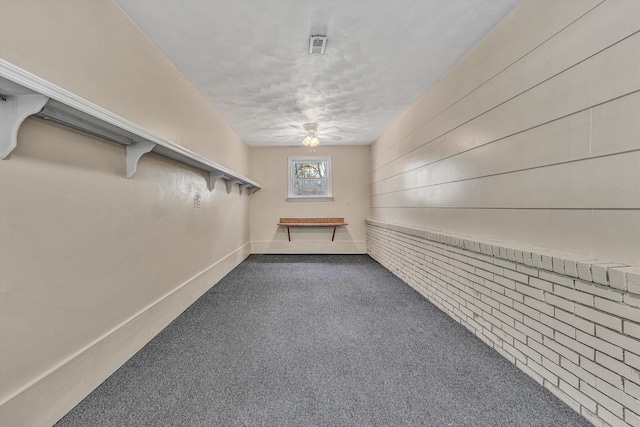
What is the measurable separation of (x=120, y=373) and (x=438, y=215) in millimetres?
3088

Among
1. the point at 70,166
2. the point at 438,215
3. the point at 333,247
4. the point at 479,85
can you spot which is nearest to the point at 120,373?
the point at 70,166

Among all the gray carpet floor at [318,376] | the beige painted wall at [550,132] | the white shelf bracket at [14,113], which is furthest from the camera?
the gray carpet floor at [318,376]

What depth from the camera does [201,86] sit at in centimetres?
295

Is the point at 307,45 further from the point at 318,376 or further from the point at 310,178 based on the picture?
the point at 310,178

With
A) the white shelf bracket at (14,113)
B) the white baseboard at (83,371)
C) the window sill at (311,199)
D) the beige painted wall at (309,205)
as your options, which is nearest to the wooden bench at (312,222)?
the beige painted wall at (309,205)

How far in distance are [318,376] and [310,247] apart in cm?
437

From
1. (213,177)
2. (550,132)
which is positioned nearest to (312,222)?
(213,177)

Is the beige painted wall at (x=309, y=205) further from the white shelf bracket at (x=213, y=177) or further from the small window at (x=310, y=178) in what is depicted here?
the white shelf bracket at (x=213, y=177)

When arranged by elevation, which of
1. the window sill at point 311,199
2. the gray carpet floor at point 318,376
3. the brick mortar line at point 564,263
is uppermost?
the window sill at point 311,199

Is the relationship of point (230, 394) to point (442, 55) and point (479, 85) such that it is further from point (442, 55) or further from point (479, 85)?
point (442, 55)

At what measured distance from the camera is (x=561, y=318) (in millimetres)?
1448

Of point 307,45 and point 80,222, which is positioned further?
point 307,45

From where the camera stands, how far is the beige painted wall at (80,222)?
3.89ft

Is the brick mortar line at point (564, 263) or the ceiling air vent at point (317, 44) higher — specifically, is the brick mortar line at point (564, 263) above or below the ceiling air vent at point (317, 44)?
below
